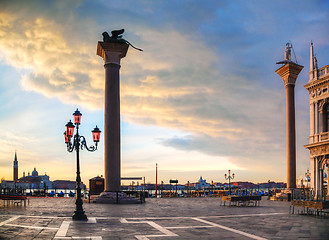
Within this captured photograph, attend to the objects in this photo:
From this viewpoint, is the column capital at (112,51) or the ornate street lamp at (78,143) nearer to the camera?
the ornate street lamp at (78,143)

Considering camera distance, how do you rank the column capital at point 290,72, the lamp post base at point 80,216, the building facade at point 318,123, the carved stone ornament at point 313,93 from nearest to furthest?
the lamp post base at point 80,216 → the column capital at point 290,72 → the building facade at point 318,123 → the carved stone ornament at point 313,93

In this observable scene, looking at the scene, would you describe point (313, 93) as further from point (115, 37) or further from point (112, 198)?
point (112, 198)

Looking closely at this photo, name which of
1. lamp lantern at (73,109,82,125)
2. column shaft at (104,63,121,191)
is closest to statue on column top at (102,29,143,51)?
column shaft at (104,63,121,191)

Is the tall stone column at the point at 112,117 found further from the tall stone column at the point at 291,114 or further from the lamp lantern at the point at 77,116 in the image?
the tall stone column at the point at 291,114

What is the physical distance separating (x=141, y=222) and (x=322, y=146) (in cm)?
2598

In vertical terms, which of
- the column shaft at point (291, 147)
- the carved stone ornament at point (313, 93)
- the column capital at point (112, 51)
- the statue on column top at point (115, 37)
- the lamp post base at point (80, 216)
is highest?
the statue on column top at point (115, 37)

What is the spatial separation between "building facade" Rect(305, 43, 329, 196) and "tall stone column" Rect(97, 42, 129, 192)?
20.0 meters

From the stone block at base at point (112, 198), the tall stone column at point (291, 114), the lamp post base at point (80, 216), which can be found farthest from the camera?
the tall stone column at point (291, 114)

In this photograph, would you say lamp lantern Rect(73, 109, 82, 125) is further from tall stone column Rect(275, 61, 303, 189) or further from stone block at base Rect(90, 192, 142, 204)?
tall stone column Rect(275, 61, 303, 189)

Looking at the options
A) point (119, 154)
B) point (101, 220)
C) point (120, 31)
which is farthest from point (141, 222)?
point (120, 31)

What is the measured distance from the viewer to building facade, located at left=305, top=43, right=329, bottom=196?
34.7 metres

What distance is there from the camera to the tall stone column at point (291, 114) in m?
33.1

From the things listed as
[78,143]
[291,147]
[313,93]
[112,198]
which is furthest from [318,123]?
[78,143]

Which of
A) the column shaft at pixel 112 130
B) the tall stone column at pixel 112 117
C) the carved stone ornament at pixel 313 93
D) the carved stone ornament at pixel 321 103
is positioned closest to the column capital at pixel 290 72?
the carved stone ornament at pixel 313 93
